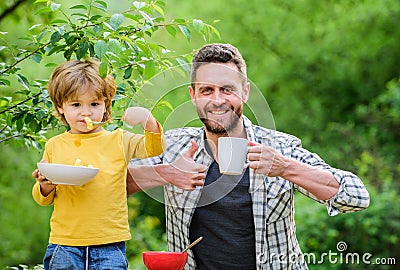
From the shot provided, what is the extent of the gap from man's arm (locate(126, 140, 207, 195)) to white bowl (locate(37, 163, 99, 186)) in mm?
220

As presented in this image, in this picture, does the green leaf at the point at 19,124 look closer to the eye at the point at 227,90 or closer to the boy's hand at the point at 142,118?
the boy's hand at the point at 142,118

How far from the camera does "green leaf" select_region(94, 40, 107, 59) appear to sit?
2.02 m

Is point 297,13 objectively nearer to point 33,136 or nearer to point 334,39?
point 334,39

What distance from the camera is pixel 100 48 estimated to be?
2033mm

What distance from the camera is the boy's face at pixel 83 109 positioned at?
2051 mm

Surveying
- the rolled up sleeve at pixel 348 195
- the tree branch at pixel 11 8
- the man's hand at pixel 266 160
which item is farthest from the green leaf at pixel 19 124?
the tree branch at pixel 11 8

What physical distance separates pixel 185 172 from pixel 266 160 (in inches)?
10.3

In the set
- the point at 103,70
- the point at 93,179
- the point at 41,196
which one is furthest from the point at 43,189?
the point at 103,70

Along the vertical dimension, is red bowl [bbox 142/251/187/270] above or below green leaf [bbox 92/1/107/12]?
below

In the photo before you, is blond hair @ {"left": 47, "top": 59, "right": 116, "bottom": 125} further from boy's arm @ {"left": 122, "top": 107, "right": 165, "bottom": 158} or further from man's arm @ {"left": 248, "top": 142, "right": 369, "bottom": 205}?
man's arm @ {"left": 248, "top": 142, "right": 369, "bottom": 205}

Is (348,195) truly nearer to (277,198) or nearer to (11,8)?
(277,198)

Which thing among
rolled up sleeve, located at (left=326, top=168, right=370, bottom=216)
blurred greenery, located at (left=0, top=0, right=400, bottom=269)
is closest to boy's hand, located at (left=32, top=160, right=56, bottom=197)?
rolled up sleeve, located at (left=326, top=168, right=370, bottom=216)

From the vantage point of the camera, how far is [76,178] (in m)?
1.92

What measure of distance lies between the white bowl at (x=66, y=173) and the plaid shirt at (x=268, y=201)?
0.36 meters
